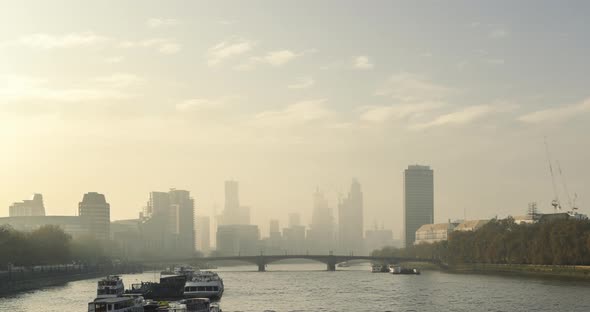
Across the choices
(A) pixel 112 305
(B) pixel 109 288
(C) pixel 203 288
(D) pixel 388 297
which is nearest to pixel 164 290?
(C) pixel 203 288

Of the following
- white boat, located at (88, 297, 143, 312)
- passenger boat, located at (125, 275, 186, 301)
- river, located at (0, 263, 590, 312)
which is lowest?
river, located at (0, 263, 590, 312)

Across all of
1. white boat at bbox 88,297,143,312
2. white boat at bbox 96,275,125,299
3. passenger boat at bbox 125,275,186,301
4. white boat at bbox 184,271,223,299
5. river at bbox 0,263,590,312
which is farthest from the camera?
passenger boat at bbox 125,275,186,301

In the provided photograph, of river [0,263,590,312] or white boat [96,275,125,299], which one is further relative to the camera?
white boat [96,275,125,299]

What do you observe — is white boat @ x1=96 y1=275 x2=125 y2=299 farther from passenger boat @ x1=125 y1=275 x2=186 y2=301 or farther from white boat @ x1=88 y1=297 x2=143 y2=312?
white boat @ x1=88 y1=297 x2=143 y2=312

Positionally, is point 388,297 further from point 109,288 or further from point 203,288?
point 109,288

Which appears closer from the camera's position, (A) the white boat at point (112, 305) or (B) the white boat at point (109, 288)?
(A) the white boat at point (112, 305)

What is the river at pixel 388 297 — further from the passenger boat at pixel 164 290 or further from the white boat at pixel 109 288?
the passenger boat at pixel 164 290

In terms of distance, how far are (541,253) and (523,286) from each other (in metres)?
46.4

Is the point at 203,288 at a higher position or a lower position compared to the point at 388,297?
higher

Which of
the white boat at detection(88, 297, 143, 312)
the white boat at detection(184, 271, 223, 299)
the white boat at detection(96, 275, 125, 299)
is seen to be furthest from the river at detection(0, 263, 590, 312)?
the white boat at detection(88, 297, 143, 312)

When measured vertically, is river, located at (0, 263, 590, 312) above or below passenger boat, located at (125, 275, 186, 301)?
below

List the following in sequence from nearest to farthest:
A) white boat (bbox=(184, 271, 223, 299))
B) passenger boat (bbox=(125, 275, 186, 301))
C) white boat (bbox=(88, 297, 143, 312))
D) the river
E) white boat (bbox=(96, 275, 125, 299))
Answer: white boat (bbox=(88, 297, 143, 312)) → the river → white boat (bbox=(96, 275, 125, 299)) → white boat (bbox=(184, 271, 223, 299)) → passenger boat (bbox=(125, 275, 186, 301))

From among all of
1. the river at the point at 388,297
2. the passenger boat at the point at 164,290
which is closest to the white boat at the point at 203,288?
the river at the point at 388,297

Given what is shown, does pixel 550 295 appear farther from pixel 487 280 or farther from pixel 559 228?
pixel 559 228
